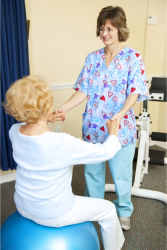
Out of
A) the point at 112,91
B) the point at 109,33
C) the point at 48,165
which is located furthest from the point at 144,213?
the point at 109,33

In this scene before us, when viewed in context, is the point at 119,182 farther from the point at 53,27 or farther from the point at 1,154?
the point at 53,27

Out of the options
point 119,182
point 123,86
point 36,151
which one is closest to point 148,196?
point 119,182

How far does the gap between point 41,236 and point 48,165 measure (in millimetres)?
345

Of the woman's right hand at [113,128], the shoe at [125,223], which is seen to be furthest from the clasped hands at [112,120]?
the shoe at [125,223]

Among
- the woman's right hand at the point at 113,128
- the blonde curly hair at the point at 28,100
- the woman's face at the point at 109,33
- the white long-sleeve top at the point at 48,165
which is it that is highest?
the woman's face at the point at 109,33

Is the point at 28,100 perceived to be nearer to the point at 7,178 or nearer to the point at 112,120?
the point at 112,120

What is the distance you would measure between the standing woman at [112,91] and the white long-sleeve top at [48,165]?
475 millimetres

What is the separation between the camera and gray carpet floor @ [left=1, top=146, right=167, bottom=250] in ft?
6.00

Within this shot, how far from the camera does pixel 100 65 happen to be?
1731 millimetres

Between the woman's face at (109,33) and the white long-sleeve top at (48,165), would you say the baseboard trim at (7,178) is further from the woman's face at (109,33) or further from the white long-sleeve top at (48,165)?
the woman's face at (109,33)

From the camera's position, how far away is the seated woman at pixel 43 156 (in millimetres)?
1085

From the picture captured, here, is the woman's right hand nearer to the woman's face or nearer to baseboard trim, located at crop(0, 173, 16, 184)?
the woman's face

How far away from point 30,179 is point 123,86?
0.88 metres

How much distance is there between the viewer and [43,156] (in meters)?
1.10
